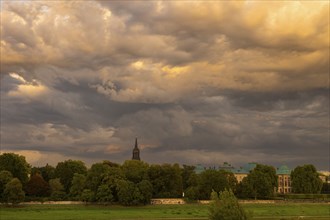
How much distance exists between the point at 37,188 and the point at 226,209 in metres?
99.3

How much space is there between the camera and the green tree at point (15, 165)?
136 meters

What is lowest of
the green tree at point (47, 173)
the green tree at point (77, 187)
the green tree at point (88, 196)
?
the green tree at point (88, 196)

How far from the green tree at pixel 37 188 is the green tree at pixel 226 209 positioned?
9699 centimetres

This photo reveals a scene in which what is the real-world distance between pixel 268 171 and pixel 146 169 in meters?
44.9

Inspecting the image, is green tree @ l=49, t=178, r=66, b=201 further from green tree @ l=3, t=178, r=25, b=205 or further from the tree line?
green tree @ l=3, t=178, r=25, b=205

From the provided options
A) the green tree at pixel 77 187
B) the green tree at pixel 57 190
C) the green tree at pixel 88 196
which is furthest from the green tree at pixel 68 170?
the green tree at pixel 88 196

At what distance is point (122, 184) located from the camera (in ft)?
396

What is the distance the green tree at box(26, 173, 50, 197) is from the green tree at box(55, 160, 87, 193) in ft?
41.7

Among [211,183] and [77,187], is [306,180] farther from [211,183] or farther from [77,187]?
[77,187]

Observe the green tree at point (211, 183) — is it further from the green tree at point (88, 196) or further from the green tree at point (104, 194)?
the green tree at point (88, 196)

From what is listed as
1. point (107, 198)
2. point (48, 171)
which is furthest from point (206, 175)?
point (48, 171)

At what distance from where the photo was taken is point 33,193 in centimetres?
14012

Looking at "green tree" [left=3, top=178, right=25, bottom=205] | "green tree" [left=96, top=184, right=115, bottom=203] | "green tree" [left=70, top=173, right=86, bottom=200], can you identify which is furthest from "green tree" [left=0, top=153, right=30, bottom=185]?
"green tree" [left=96, top=184, right=115, bottom=203]

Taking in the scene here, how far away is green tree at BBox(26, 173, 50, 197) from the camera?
140000mm
